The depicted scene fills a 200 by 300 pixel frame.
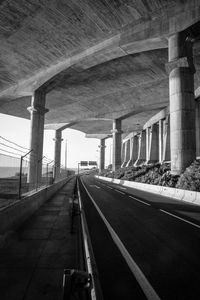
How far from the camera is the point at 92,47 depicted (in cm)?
2803

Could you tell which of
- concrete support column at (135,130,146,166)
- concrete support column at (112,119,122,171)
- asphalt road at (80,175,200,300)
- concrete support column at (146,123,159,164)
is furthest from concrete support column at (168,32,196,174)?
concrete support column at (135,130,146,166)

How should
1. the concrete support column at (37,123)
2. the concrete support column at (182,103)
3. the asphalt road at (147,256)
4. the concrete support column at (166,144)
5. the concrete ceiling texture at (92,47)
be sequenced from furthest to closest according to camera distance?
the concrete support column at (166,144)
the concrete support column at (37,123)
the concrete support column at (182,103)
the concrete ceiling texture at (92,47)
the asphalt road at (147,256)

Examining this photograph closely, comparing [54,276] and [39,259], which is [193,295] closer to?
[54,276]

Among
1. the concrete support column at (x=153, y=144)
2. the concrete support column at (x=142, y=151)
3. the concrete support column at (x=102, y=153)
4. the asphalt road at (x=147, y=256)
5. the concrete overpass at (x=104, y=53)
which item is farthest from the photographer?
the concrete support column at (x=102, y=153)

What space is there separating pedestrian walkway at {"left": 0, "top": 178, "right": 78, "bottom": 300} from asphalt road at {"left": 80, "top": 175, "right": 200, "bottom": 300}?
843 mm

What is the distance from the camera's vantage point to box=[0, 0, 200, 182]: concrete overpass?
22141 millimetres

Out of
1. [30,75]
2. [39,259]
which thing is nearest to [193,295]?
[39,259]

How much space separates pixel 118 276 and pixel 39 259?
2166 millimetres

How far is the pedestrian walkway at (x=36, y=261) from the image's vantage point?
4.47 metres

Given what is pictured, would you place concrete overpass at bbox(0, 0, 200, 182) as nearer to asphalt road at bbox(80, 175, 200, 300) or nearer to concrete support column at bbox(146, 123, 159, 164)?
asphalt road at bbox(80, 175, 200, 300)

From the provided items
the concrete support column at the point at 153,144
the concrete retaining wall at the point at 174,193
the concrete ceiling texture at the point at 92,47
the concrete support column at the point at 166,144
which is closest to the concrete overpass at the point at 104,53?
the concrete ceiling texture at the point at 92,47

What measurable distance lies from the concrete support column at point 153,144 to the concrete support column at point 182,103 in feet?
121

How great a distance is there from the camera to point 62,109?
52.2m

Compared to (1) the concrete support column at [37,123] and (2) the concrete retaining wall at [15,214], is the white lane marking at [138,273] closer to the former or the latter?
(2) the concrete retaining wall at [15,214]
